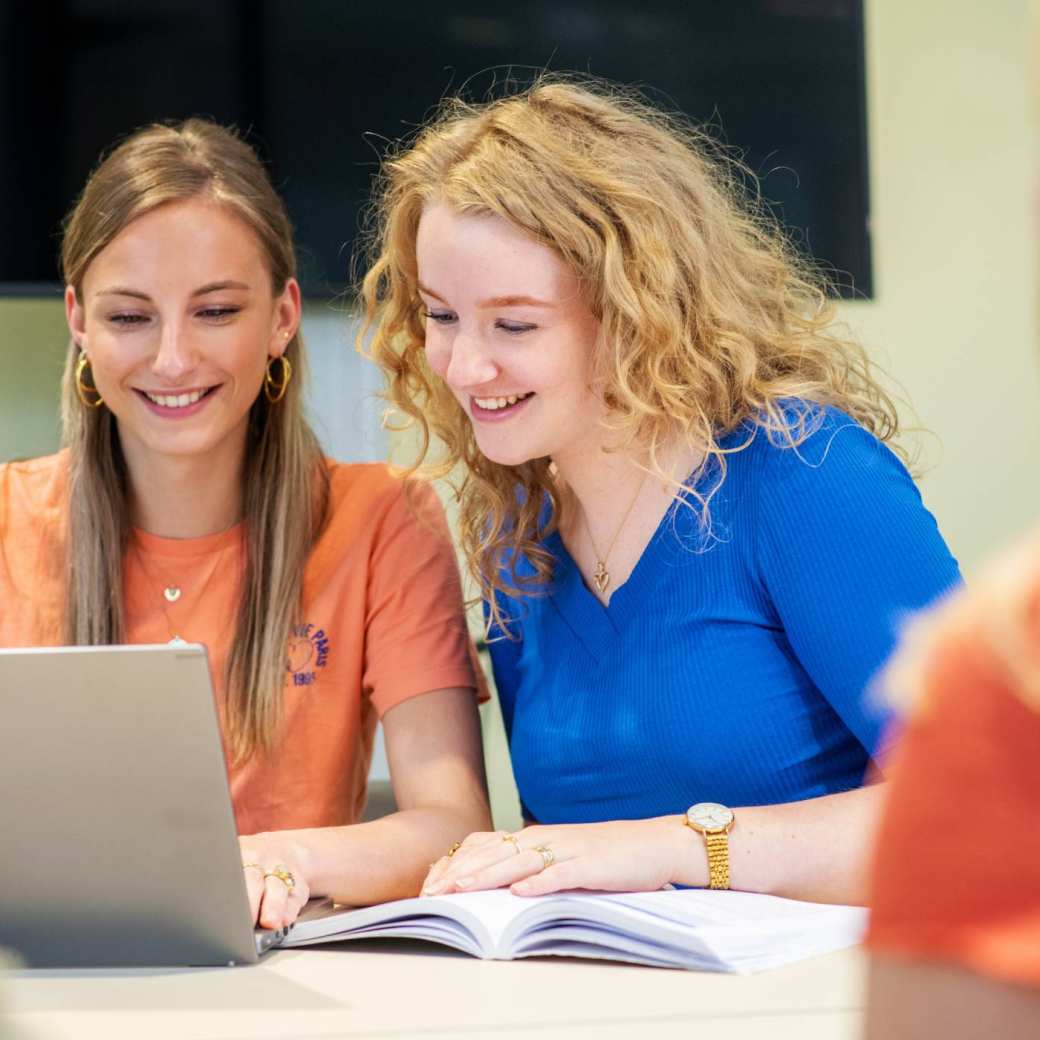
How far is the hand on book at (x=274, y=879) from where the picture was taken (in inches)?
47.7

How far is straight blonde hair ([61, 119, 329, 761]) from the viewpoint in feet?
5.58

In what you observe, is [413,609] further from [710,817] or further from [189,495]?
[710,817]

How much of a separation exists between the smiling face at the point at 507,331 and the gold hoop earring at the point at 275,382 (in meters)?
0.36

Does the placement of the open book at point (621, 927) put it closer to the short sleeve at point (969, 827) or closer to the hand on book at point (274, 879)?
the hand on book at point (274, 879)

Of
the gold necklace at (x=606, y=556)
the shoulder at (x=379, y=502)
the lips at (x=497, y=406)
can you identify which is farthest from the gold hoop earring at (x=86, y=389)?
the gold necklace at (x=606, y=556)

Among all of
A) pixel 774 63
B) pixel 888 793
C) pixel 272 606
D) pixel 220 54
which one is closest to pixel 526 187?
pixel 272 606

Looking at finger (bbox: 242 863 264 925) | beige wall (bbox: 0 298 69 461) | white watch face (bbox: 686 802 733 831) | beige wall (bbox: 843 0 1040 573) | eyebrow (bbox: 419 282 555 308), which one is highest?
beige wall (bbox: 843 0 1040 573)

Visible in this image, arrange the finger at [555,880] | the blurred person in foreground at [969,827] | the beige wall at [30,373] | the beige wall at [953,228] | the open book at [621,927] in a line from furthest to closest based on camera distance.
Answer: the beige wall at [953,228] < the beige wall at [30,373] < the finger at [555,880] < the open book at [621,927] < the blurred person in foreground at [969,827]

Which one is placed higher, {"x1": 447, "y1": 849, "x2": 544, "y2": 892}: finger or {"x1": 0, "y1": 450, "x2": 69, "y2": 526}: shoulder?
{"x1": 0, "y1": 450, "x2": 69, "y2": 526}: shoulder

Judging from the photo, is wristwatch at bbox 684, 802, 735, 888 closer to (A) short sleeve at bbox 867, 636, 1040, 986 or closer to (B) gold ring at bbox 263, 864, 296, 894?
(B) gold ring at bbox 263, 864, 296, 894

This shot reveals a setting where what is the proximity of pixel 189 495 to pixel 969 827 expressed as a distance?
1.46m

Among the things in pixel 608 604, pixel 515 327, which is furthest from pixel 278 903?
pixel 515 327

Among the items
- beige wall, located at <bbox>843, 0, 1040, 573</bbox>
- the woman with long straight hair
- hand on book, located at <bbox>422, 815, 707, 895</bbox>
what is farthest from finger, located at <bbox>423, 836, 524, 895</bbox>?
beige wall, located at <bbox>843, 0, 1040, 573</bbox>

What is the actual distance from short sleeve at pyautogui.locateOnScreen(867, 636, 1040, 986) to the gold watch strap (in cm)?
80
